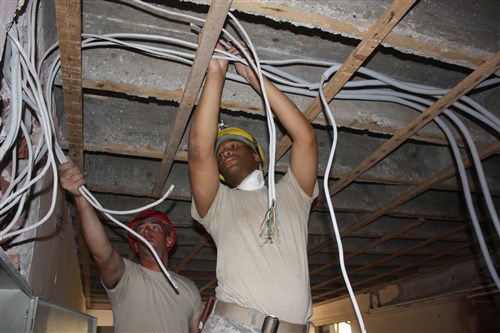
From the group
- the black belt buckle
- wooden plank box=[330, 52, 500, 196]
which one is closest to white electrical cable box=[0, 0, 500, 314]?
wooden plank box=[330, 52, 500, 196]

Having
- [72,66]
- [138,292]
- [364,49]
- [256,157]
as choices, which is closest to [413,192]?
[256,157]

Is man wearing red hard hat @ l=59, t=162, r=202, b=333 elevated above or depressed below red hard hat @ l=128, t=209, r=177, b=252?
below

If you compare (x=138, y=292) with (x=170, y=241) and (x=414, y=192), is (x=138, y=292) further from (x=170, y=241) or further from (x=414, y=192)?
(x=414, y=192)

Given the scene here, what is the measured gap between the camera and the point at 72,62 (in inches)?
49.9

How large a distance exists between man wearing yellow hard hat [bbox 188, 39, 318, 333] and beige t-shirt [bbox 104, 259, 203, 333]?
734 mm

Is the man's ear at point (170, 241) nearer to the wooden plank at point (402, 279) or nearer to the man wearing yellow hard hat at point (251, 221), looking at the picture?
the man wearing yellow hard hat at point (251, 221)

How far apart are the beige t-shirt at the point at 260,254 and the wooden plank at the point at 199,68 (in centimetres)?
36

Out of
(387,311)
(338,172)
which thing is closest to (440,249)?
(387,311)

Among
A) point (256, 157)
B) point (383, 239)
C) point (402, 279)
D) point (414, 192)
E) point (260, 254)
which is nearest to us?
point (260, 254)

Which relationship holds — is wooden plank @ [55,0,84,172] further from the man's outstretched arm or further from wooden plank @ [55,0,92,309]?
the man's outstretched arm

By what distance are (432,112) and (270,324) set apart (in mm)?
1102

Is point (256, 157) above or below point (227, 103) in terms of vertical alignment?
below

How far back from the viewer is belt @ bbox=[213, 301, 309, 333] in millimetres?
1134

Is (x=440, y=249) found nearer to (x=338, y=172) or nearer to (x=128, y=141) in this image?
(x=338, y=172)
